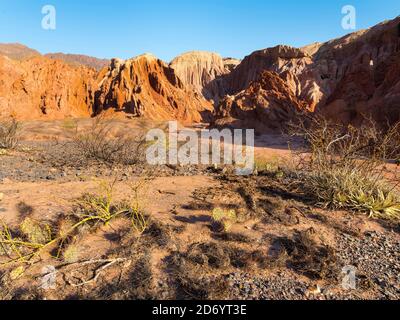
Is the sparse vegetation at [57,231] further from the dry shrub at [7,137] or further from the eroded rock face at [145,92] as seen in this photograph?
the eroded rock face at [145,92]

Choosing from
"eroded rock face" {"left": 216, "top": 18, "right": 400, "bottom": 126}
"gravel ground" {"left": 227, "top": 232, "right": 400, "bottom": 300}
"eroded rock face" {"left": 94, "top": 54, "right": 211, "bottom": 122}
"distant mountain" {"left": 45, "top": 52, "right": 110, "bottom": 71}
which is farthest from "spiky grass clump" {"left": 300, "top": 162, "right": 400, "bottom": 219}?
"distant mountain" {"left": 45, "top": 52, "right": 110, "bottom": 71}

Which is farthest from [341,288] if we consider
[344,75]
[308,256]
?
[344,75]

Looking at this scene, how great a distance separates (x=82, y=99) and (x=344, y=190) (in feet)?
70.6

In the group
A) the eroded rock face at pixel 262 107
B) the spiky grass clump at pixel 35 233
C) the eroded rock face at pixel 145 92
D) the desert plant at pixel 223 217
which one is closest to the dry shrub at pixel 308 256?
the desert plant at pixel 223 217

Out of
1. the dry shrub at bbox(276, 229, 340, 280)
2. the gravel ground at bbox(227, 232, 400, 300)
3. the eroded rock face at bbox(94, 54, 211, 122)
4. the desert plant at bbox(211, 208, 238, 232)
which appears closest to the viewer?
the gravel ground at bbox(227, 232, 400, 300)

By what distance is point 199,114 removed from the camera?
24734 millimetres

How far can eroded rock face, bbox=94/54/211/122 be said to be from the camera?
21.2 metres

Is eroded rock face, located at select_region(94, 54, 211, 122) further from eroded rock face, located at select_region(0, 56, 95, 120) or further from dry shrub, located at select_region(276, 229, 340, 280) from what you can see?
dry shrub, located at select_region(276, 229, 340, 280)

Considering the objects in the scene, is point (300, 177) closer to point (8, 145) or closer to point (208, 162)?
point (208, 162)

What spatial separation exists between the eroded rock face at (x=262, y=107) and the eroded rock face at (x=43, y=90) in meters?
10.2

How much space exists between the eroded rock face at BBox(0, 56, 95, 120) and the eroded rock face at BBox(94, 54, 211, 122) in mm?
1178

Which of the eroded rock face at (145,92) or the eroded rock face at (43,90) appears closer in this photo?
the eroded rock face at (43,90)

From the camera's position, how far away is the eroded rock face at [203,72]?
40.5 meters

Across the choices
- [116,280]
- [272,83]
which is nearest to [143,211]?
[116,280]
